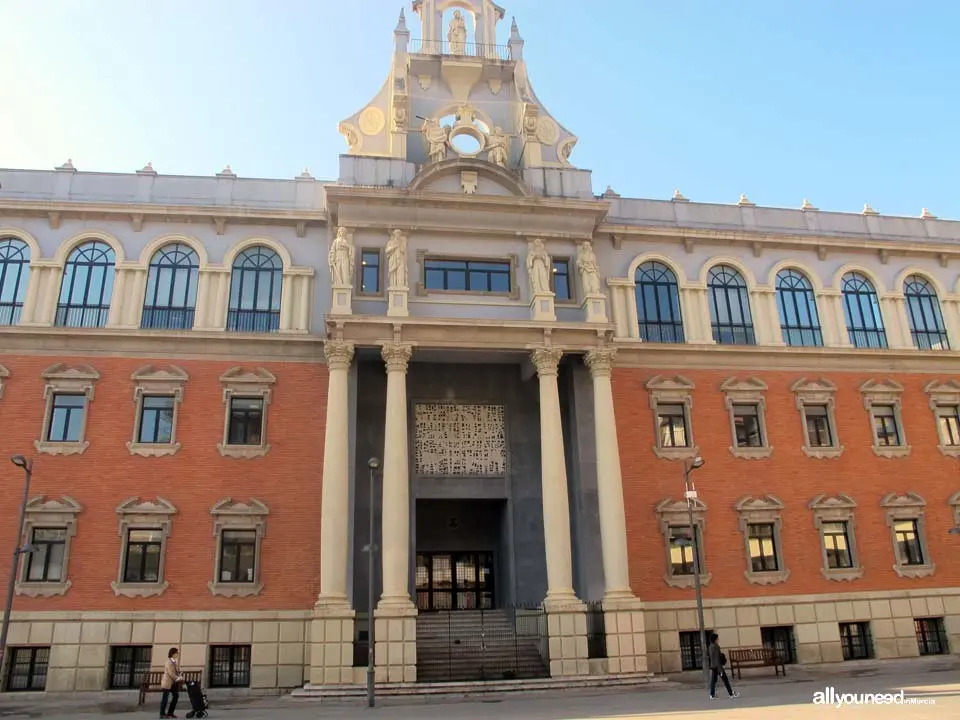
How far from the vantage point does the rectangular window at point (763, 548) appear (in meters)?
26.7

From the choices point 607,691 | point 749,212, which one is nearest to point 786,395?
point 749,212

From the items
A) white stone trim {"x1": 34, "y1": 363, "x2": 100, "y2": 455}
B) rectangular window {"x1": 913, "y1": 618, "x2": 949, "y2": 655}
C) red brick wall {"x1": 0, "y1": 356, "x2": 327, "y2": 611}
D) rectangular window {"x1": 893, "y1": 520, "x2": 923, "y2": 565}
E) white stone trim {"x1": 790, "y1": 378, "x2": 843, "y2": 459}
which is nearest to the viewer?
red brick wall {"x1": 0, "y1": 356, "x2": 327, "y2": 611}

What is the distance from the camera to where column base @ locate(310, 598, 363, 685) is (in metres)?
21.7

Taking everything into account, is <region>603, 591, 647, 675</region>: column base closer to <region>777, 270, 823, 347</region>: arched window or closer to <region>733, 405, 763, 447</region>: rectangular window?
<region>733, 405, 763, 447</region>: rectangular window

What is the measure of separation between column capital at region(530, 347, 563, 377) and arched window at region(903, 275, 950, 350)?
16077 mm

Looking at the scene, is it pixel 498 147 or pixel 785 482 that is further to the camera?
pixel 498 147

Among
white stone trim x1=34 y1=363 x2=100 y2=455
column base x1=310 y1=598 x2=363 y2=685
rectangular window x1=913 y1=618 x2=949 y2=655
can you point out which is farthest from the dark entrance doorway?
rectangular window x1=913 y1=618 x2=949 y2=655

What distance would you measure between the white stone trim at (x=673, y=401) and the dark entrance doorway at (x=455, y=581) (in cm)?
780

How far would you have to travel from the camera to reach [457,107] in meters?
29.4

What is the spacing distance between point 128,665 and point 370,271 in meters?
14.7

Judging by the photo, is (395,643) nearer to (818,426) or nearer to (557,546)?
(557,546)

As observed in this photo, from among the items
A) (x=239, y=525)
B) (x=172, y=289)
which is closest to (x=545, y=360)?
(x=239, y=525)

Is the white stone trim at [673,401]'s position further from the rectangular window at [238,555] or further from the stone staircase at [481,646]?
the rectangular window at [238,555]

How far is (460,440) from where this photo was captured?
27.5 metres
